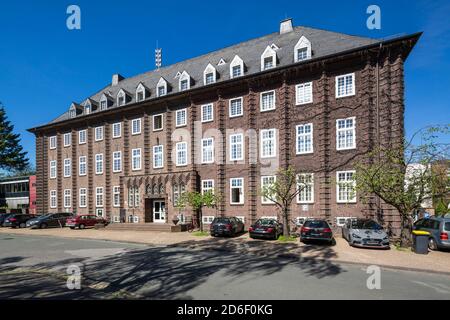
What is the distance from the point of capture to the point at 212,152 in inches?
1118

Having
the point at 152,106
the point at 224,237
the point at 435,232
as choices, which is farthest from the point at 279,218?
the point at 152,106

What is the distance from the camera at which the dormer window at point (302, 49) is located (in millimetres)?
24797

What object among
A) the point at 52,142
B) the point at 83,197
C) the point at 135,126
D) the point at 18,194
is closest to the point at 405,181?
the point at 135,126

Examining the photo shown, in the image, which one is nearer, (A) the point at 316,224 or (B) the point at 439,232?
(B) the point at 439,232

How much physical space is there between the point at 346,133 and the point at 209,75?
46.5 feet

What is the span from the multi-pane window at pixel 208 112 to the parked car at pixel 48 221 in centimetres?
1931

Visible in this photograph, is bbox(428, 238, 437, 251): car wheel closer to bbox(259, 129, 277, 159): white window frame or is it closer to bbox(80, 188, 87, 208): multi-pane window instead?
bbox(259, 129, 277, 159): white window frame

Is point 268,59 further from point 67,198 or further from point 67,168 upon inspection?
point 67,198

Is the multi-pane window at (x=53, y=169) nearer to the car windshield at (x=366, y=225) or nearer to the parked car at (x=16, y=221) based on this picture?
the parked car at (x=16, y=221)

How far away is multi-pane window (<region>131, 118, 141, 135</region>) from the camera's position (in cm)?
3350

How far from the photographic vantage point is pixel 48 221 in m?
32.2

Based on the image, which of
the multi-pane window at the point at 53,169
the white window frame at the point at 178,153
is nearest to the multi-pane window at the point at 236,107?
the white window frame at the point at 178,153

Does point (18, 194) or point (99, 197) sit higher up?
point (99, 197)
